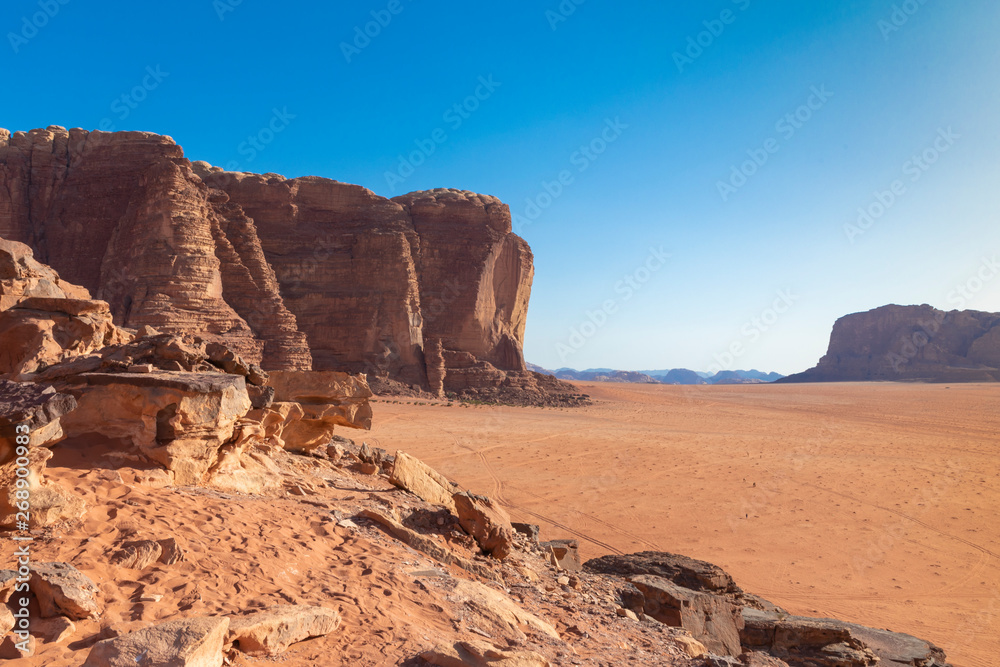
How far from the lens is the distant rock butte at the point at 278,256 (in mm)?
23672

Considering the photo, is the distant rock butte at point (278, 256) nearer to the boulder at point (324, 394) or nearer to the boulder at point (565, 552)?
the boulder at point (324, 394)

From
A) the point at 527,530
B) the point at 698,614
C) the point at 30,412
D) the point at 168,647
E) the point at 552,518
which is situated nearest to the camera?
the point at 168,647

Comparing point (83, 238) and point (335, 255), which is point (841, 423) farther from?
point (83, 238)

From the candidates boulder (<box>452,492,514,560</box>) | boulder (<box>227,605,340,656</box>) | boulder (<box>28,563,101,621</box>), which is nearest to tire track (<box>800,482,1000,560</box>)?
boulder (<box>452,492,514,560</box>)

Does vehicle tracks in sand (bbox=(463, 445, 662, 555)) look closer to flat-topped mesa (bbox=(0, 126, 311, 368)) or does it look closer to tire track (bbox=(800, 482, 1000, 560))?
tire track (bbox=(800, 482, 1000, 560))

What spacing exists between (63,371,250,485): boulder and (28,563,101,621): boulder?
2.22m

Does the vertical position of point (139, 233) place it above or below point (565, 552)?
above

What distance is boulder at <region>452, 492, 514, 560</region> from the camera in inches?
231

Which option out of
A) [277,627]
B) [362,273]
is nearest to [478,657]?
[277,627]

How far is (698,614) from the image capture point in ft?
19.0

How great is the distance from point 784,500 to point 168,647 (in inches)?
521

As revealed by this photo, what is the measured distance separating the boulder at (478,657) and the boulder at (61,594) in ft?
6.08

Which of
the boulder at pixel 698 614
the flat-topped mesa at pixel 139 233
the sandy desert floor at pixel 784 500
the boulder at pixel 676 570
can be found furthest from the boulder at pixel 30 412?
the flat-topped mesa at pixel 139 233

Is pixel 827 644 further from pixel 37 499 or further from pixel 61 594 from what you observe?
pixel 37 499
